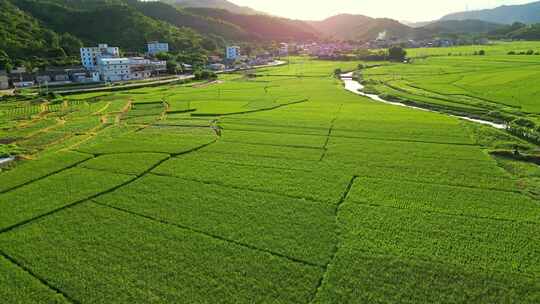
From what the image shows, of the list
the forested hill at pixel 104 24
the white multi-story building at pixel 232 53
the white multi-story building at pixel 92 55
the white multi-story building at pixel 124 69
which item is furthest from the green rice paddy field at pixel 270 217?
the white multi-story building at pixel 232 53

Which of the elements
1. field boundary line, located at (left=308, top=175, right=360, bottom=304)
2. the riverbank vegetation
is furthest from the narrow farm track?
the riverbank vegetation

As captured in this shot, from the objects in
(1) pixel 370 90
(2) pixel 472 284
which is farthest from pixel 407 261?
(1) pixel 370 90

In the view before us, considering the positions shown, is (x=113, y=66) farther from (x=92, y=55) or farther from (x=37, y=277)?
(x=37, y=277)

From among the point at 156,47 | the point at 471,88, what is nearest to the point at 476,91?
the point at 471,88

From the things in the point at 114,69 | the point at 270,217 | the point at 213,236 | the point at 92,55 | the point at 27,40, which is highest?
the point at 27,40

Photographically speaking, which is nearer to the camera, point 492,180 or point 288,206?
point 288,206

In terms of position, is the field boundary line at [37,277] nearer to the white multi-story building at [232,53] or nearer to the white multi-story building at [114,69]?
the white multi-story building at [114,69]

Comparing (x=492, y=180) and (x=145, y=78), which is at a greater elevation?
(x=145, y=78)

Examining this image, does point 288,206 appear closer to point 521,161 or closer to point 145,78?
point 521,161
